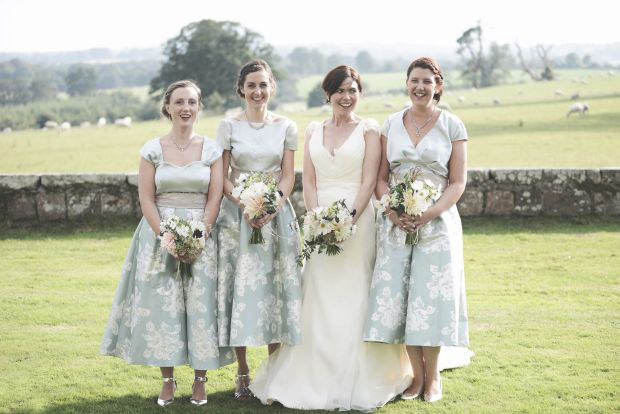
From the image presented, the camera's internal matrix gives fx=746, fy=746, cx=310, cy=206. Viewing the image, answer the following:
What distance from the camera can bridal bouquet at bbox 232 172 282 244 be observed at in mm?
5250

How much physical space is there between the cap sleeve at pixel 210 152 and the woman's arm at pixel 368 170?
1084 millimetres

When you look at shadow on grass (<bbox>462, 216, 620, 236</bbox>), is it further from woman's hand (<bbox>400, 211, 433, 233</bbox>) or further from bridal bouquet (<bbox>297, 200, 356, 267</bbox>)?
bridal bouquet (<bbox>297, 200, 356, 267</bbox>)

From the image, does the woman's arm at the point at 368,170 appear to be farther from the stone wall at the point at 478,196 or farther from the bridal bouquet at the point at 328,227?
the stone wall at the point at 478,196

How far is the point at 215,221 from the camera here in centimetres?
548

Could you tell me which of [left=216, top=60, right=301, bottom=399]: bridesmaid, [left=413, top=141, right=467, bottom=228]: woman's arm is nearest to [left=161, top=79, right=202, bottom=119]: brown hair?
[left=216, top=60, right=301, bottom=399]: bridesmaid

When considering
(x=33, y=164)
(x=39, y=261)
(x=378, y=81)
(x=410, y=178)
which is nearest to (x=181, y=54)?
(x=378, y=81)

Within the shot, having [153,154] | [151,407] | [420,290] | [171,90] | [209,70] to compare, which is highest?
[209,70]

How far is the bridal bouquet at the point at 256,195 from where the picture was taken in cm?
525

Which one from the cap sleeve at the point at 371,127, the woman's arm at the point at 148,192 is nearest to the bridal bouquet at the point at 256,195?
the woman's arm at the point at 148,192

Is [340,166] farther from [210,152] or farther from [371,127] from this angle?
[210,152]

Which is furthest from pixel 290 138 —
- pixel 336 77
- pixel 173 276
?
pixel 173 276

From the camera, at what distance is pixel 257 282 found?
5441mm

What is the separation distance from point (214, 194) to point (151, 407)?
1587 mm

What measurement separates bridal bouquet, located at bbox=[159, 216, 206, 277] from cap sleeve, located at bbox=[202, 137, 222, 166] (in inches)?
20.0
